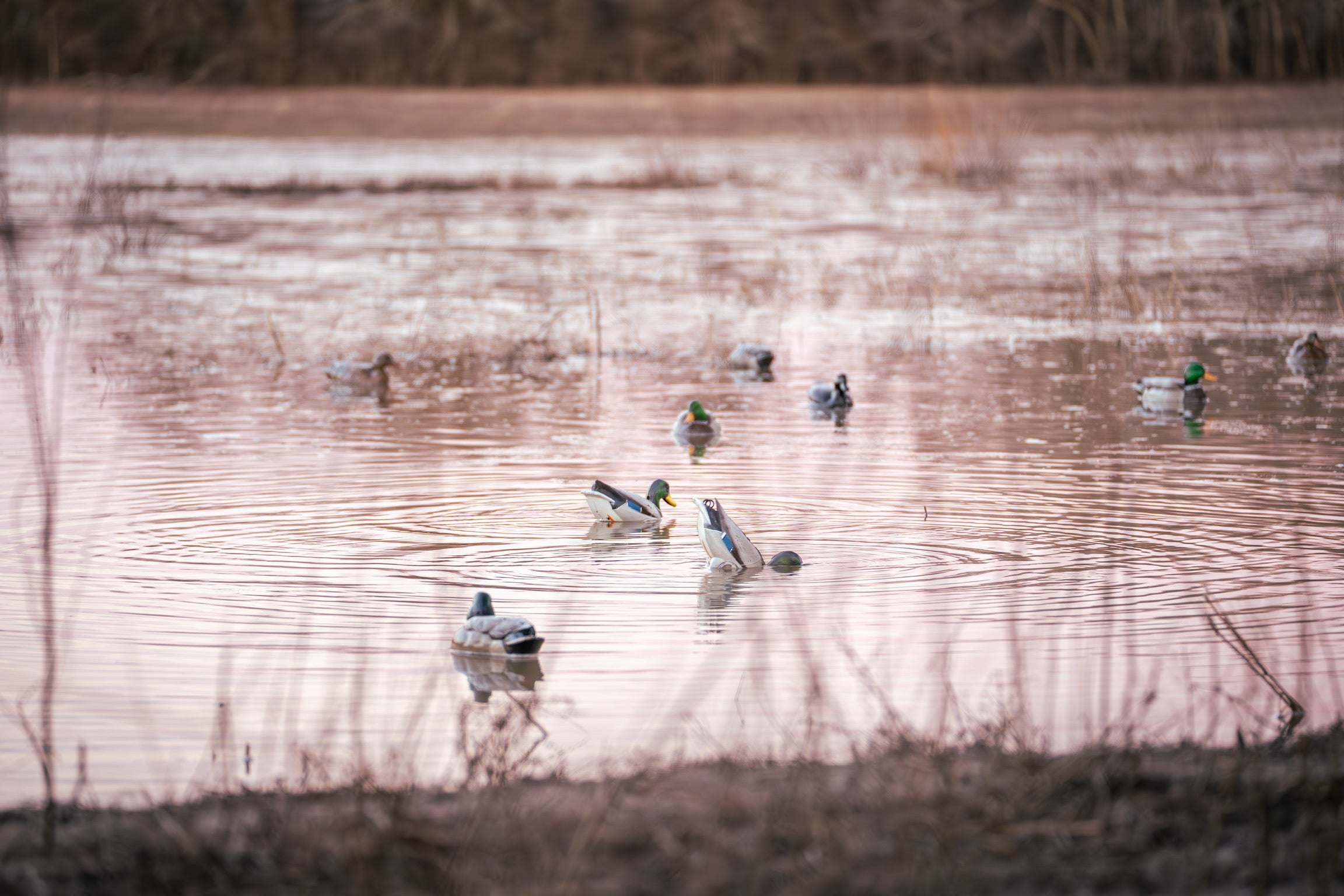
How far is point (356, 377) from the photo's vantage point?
13.8 meters

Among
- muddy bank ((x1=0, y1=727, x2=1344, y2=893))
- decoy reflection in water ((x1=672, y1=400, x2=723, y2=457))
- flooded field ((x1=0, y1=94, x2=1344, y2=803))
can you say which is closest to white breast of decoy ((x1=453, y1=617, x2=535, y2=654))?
flooded field ((x1=0, y1=94, x2=1344, y2=803))

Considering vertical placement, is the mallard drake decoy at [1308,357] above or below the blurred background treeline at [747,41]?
below

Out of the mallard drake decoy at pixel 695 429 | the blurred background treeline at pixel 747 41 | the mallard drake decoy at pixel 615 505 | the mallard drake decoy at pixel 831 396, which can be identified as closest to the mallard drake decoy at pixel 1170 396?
the mallard drake decoy at pixel 831 396

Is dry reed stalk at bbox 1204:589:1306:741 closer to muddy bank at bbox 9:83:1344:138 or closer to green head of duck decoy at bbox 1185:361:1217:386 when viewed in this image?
green head of duck decoy at bbox 1185:361:1217:386

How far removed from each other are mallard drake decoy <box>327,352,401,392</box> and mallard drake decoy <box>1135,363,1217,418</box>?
587 cm

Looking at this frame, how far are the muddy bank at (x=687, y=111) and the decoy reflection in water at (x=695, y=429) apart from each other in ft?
65.2

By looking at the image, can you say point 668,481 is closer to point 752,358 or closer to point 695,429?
point 695,429

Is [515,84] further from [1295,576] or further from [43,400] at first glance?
[1295,576]

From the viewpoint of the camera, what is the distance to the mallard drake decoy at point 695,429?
11539mm

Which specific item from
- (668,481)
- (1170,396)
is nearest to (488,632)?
(668,481)

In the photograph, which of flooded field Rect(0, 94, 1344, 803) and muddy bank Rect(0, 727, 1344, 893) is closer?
muddy bank Rect(0, 727, 1344, 893)

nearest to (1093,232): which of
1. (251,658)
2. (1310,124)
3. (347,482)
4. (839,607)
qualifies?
(1310,124)

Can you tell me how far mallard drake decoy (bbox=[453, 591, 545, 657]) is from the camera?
646 cm

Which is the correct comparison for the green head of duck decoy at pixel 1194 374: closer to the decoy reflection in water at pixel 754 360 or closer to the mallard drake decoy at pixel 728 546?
the decoy reflection in water at pixel 754 360
